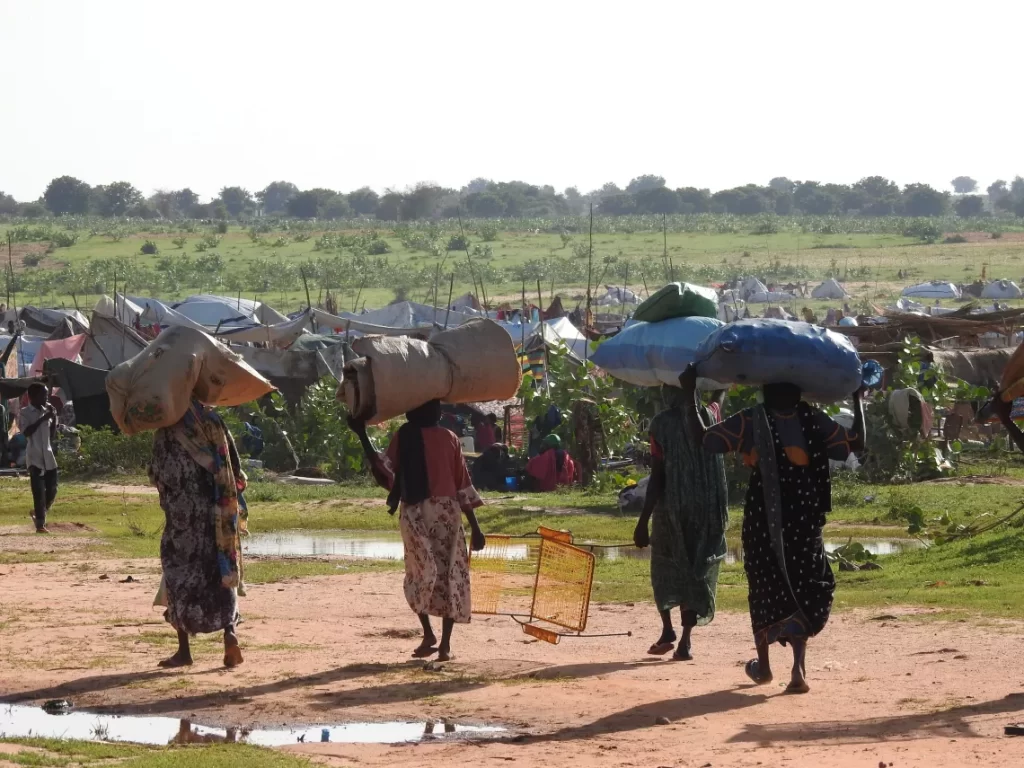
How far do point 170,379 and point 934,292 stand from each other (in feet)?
161

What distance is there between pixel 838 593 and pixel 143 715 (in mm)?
5590

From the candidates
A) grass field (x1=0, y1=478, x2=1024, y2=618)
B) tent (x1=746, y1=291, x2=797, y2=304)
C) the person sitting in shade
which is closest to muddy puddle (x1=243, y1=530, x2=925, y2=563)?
grass field (x1=0, y1=478, x2=1024, y2=618)

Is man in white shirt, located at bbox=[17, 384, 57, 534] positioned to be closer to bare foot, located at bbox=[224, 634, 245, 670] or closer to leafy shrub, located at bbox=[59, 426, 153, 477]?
leafy shrub, located at bbox=[59, 426, 153, 477]

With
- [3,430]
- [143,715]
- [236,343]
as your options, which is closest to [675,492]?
[143,715]

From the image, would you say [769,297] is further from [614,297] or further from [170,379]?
[170,379]

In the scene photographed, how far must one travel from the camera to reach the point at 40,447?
569 inches

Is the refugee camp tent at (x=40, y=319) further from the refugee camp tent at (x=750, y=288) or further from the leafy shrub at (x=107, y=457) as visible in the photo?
the refugee camp tent at (x=750, y=288)

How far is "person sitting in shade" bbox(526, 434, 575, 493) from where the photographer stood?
61.9ft

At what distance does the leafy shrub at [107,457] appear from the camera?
20.5 m

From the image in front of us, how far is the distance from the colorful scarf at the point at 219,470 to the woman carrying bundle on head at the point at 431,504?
0.66 metres

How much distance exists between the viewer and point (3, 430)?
780 inches

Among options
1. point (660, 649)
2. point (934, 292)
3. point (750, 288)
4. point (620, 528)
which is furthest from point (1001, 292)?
point (660, 649)

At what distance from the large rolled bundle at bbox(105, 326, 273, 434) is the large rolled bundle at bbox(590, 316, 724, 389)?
2.30 metres

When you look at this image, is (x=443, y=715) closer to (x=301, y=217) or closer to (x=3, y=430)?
(x=3, y=430)
